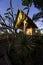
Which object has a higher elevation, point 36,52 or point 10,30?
point 10,30

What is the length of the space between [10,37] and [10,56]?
690 mm

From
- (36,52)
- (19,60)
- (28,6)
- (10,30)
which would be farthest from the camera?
(28,6)

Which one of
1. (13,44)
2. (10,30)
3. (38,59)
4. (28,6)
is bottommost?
(38,59)

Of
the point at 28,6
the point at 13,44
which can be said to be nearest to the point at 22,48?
the point at 13,44

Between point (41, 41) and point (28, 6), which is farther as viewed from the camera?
point (28, 6)

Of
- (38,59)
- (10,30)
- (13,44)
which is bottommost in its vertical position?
(38,59)

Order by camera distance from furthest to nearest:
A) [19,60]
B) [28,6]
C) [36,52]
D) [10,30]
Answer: [28,6] → [10,30] → [36,52] → [19,60]

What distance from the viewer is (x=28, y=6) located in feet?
21.3

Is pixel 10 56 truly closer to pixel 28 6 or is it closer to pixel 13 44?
pixel 13 44

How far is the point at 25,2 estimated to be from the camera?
6711 millimetres

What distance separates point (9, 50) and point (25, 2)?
7.53 ft

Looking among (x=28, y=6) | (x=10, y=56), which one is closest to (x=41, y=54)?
(x=10, y=56)

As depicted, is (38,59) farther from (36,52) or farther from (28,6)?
(28,6)

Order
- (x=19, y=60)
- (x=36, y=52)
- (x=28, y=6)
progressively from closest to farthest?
(x=19, y=60)
(x=36, y=52)
(x=28, y=6)
